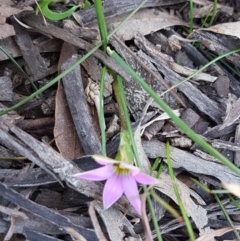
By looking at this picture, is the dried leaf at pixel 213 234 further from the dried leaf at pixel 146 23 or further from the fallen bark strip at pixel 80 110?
the dried leaf at pixel 146 23

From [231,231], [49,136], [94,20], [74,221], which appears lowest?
[231,231]

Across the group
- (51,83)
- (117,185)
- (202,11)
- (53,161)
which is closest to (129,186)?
(117,185)

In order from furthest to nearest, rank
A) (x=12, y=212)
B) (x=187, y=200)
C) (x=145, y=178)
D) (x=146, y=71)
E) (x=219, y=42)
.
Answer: (x=219, y=42), (x=146, y=71), (x=187, y=200), (x=12, y=212), (x=145, y=178)

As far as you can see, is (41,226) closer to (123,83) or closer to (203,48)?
(123,83)

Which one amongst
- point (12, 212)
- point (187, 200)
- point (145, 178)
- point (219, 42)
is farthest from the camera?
point (219, 42)

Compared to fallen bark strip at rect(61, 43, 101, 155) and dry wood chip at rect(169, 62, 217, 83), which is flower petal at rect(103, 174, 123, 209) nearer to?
fallen bark strip at rect(61, 43, 101, 155)

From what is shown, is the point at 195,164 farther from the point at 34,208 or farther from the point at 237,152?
the point at 34,208

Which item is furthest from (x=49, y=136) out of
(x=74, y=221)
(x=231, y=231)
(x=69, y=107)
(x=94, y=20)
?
(x=231, y=231)
